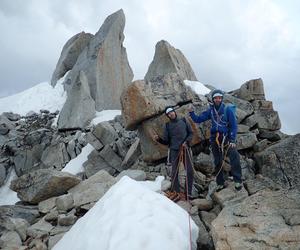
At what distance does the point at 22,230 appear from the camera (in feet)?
40.8

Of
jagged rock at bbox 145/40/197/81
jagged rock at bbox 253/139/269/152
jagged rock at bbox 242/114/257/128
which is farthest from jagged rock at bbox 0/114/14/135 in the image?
jagged rock at bbox 253/139/269/152

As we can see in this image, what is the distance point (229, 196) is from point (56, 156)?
59.1 ft

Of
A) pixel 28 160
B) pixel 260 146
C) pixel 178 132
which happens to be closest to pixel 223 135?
pixel 178 132

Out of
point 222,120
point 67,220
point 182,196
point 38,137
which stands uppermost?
point 38,137

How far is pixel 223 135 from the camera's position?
1250 centimetres

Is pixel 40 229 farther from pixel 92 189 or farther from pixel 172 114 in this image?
pixel 172 114

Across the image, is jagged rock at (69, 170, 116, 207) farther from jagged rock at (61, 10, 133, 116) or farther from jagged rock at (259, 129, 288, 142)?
jagged rock at (61, 10, 133, 116)

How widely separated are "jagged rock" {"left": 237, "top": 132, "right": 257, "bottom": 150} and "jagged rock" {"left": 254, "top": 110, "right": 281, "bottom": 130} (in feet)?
5.00

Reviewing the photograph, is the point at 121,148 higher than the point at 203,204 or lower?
higher

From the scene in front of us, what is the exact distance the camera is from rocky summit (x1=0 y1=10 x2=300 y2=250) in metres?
9.45

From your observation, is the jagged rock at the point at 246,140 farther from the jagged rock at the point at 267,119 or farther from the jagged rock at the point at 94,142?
the jagged rock at the point at 94,142

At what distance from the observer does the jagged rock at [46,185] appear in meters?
15.3

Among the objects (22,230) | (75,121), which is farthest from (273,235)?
(75,121)

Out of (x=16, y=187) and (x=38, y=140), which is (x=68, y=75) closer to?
(x=38, y=140)
